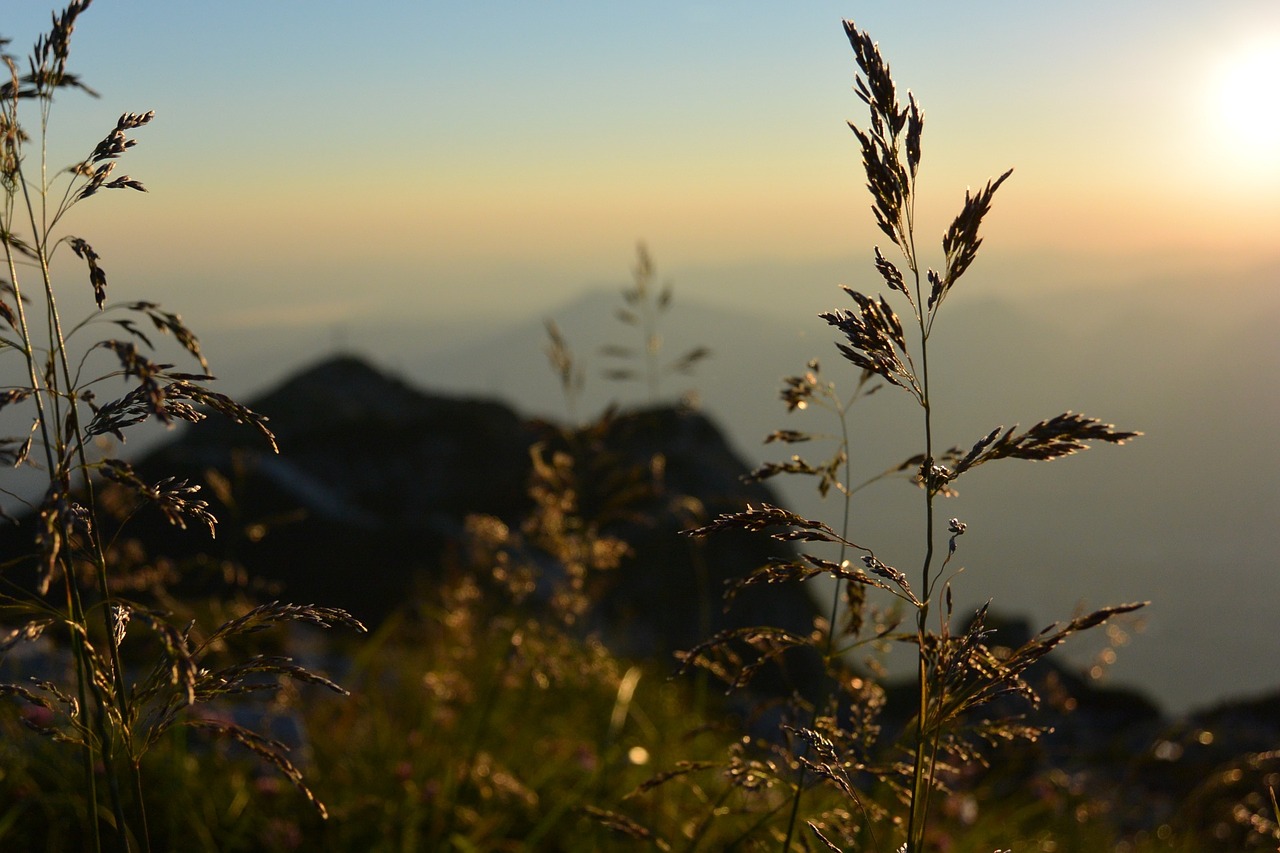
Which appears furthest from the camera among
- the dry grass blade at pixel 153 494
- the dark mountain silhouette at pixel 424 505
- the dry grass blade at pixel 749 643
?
the dark mountain silhouette at pixel 424 505

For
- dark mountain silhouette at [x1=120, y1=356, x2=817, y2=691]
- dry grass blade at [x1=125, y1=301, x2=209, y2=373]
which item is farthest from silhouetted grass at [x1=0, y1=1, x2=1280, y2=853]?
dark mountain silhouette at [x1=120, y1=356, x2=817, y2=691]

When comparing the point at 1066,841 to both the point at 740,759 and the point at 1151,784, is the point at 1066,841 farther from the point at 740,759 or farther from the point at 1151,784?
the point at 740,759

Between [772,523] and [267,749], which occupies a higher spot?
[772,523]

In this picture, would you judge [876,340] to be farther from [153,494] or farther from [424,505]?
[424,505]

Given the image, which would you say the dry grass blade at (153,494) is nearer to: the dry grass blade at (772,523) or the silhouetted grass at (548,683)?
the silhouetted grass at (548,683)

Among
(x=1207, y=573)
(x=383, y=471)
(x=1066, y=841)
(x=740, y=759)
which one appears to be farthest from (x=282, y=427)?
(x=1207, y=573)

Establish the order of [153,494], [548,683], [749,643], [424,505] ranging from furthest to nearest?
[424,505] → [548,683] → [749,643] → [153,494]

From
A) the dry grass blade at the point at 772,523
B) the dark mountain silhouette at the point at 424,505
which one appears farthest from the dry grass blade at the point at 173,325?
the dark mountain silhouette at the point at 424,505

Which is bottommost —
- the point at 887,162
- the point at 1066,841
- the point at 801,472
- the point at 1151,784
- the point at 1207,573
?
the point at 1207,573

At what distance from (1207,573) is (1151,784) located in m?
206

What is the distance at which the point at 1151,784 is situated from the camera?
7.15 meters

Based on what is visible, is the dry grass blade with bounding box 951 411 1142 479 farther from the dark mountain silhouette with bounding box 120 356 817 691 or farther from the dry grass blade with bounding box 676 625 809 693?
the dark mountain silhouette with bounding box 120 356 817 691

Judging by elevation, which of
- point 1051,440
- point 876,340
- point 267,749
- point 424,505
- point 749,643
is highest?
point 876,340

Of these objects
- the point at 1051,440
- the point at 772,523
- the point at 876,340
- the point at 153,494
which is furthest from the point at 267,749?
the point at 1051,440
